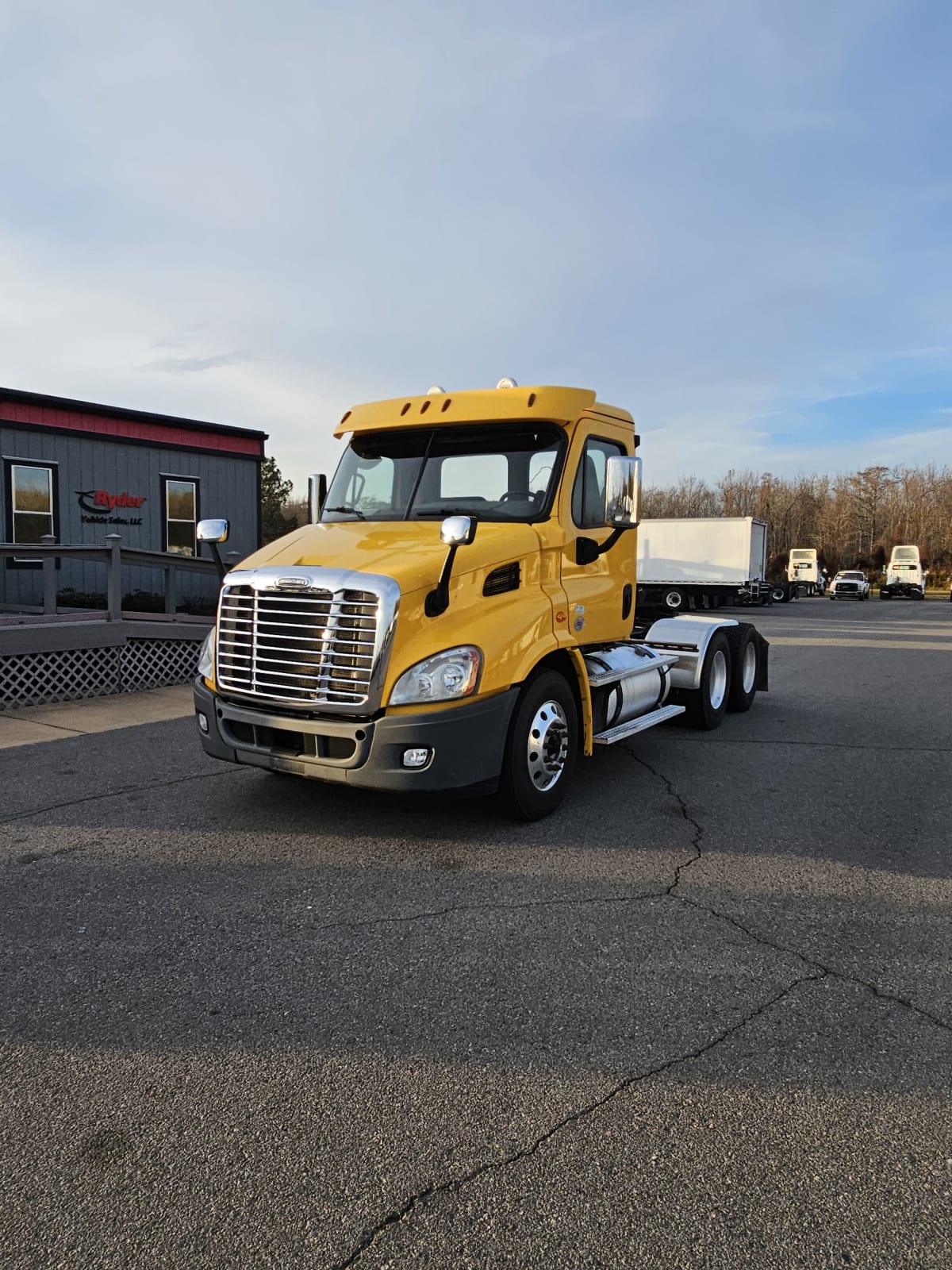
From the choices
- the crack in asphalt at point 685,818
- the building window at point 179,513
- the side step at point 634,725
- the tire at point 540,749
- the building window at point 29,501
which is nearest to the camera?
the crack in asphalt at point 685,818

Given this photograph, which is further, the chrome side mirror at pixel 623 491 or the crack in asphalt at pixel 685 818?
the chrome side mirror at pixel 623 491

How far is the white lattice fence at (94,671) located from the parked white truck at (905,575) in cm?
4909

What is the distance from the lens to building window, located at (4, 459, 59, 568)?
15.8 meters

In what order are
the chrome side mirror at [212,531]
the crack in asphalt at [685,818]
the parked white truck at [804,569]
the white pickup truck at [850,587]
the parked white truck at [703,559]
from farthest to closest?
the parked white truck at [804,569] < the white pickup truck at [850,587] < the parked white truck at [703,559] < the chrome side mirror at [212,531] < the crack in asphalt at [685,818]

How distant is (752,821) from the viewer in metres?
5.65

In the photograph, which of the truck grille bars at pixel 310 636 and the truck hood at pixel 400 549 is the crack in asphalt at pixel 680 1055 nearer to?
the truck grille bars at pixel 310 636

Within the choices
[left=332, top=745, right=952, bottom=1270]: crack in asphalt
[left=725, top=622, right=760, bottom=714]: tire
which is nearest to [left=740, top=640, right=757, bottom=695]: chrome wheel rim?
[left=725, top=622, right=760, bottom=714]: tire

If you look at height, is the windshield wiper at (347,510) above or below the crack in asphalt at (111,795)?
above

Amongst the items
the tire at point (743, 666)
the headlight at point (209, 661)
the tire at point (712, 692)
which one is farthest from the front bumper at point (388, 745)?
the tire at point (743, 666)

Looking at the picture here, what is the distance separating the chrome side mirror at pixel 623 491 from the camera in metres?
6.04

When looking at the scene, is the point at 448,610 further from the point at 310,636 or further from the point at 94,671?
the point at 94,671

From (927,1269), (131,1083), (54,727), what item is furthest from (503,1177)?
(54,727)

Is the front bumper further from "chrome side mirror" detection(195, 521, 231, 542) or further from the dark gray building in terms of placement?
the dark gray building

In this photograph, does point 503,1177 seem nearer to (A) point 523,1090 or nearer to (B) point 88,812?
(A) point 523,1090
